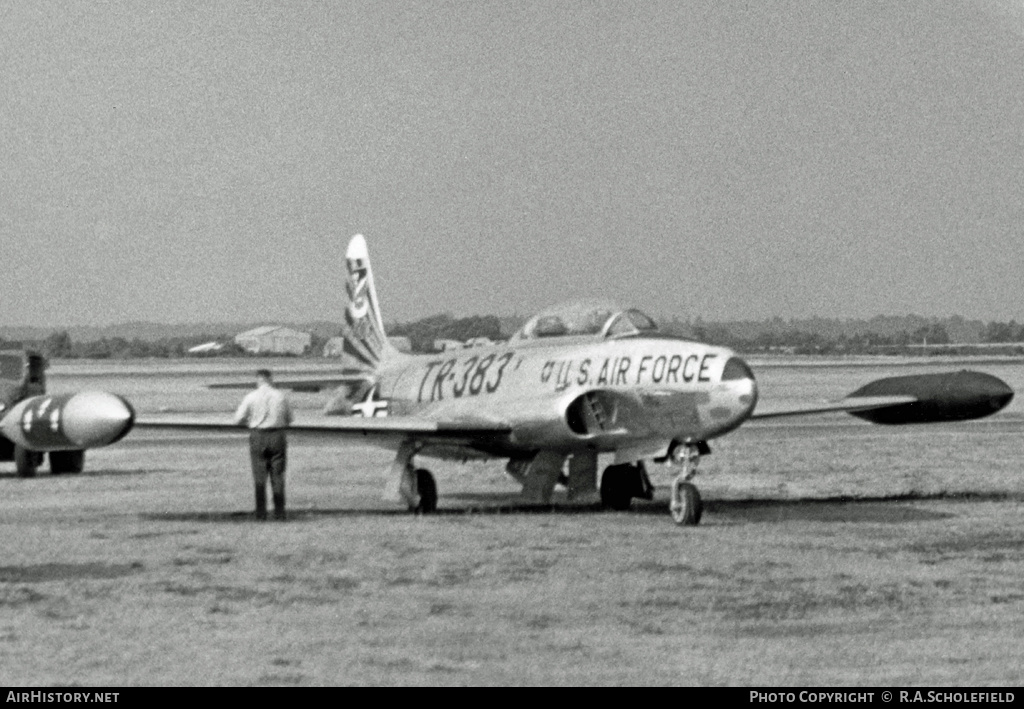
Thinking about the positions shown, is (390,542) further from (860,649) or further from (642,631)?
(860,649)

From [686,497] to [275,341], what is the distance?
174m

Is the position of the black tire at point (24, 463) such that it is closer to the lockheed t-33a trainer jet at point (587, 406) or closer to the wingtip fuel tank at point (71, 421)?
the lockheed t-33a trainer jet at point (587, 406)

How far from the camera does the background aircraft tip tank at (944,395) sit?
83.0 ft

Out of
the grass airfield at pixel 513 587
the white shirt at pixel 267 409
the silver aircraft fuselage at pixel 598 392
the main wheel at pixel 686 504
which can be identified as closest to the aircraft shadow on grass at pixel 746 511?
the grass airfield at pixel 513 587

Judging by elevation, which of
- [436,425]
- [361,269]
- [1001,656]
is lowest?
[1001,656]

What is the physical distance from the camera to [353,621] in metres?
13.5

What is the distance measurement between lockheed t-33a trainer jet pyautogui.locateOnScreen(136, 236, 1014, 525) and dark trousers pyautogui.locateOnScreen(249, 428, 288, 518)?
1.60 ft

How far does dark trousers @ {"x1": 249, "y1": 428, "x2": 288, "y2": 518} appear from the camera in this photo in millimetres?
21812

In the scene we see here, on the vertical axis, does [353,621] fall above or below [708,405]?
below

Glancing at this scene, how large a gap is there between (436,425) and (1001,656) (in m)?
11.7

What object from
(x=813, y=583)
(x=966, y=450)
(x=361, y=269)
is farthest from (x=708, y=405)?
(x=966, y=450)

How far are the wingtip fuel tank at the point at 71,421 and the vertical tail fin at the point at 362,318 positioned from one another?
9.40 m

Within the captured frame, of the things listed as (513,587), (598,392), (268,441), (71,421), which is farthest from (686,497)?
(71,421)

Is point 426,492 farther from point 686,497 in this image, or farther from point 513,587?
point 513,587
